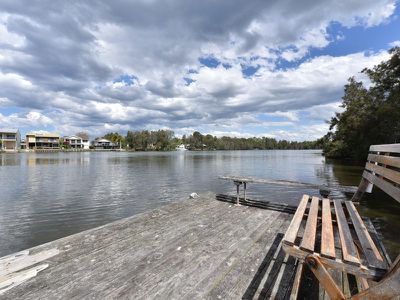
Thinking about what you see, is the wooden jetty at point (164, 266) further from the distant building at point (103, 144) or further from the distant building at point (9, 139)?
the distant building at point (103, 144)

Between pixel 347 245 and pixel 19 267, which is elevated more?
pixel 347 245

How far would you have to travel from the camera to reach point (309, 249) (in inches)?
85.9

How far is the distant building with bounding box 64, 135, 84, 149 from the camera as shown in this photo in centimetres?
11612

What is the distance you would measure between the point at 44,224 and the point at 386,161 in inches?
374

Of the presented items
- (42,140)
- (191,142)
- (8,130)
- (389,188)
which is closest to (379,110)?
(389,188)

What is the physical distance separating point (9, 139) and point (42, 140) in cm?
1365

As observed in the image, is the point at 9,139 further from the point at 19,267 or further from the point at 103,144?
the point at 19,267

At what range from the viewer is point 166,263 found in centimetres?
331

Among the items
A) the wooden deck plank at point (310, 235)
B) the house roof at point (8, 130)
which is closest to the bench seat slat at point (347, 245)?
the wooden deck plank at point (310, 235)

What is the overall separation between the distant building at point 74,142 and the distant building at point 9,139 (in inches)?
965

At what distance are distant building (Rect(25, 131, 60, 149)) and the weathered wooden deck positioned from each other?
115 meters

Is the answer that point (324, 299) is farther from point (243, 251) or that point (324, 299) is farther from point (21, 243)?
point (21, 243)

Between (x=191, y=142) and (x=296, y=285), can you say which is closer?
(x=296, y=285)

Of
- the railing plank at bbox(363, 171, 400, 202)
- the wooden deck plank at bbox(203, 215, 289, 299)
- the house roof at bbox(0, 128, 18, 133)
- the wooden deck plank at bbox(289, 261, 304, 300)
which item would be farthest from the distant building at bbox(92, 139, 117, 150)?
the wooden deck plank at bbox(289, 261, 304, 300)
